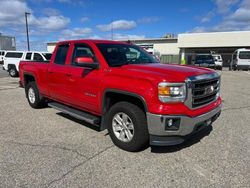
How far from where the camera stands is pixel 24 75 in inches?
294

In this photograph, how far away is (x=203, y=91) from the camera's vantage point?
4.06 meters

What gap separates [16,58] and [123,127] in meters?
15.2

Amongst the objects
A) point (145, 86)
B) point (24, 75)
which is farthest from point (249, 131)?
point (24, 75)

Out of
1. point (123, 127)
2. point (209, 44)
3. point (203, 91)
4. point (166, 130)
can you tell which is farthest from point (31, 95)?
point (209, 44)

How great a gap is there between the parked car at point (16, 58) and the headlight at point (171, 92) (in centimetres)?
1419

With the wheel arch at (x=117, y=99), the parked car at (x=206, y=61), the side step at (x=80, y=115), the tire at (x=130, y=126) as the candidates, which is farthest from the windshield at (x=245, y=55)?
the tire at (x=130, y=126)

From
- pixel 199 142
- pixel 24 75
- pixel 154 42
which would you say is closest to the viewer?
pixel 199 142

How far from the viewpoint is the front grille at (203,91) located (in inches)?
151

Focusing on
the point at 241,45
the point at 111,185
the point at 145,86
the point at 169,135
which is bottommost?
the point at 111,185

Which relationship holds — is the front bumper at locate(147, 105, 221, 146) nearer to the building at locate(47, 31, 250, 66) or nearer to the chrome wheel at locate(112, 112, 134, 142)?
the chrome wheel at locate(112, 112, 134, 142)

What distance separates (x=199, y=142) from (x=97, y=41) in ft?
9.24

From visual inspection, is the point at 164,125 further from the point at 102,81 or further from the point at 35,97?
the point at 35,97

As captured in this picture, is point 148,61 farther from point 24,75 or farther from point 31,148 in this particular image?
point 24,75

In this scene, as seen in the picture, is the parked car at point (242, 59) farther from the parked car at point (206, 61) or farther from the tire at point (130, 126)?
the tire at point (130, 126)
